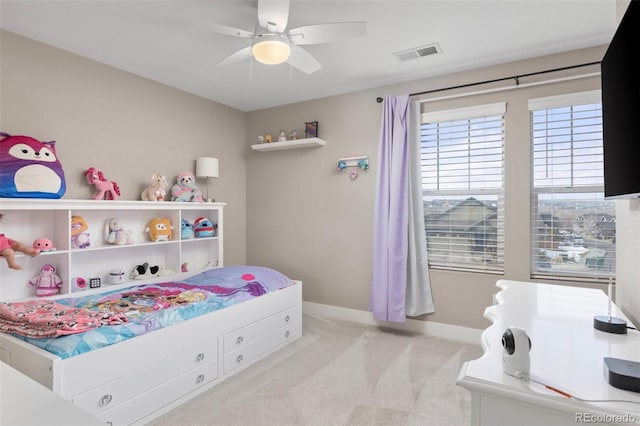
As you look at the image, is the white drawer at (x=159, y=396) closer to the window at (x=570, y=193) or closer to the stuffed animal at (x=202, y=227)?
the stuffed animal at (x=202, y=227)

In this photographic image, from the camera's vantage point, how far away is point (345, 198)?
379 centimetres

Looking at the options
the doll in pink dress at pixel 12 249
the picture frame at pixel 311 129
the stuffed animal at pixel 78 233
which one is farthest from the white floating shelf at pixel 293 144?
the doll in pink dress at pixel 12 249

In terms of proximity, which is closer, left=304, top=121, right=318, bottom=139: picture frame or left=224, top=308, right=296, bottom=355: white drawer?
left=224, top=308, right=296, bottom=355: white drawer

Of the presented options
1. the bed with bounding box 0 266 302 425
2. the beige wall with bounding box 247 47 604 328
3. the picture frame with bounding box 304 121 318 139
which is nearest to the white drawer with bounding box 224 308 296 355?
the bed with bounding box 0 266 302 425

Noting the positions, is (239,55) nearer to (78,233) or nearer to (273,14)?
(273,14)

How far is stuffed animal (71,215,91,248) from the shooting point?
2662 millimetres

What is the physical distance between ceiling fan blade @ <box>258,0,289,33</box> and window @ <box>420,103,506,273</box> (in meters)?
1.81

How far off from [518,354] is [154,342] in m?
1.89

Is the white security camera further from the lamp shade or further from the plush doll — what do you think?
the lamp shade

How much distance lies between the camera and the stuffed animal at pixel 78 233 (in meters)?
2.66

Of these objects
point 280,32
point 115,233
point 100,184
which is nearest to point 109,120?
point 100,184

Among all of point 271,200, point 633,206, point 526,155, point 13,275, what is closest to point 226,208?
point 271,200

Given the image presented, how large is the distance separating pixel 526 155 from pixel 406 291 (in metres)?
1.61

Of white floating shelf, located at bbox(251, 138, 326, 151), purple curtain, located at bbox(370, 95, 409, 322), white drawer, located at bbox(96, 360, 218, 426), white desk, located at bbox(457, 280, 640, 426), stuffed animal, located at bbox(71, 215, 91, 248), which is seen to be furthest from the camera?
white floating shelf, located at bbox(251, 138, 326, 151)
